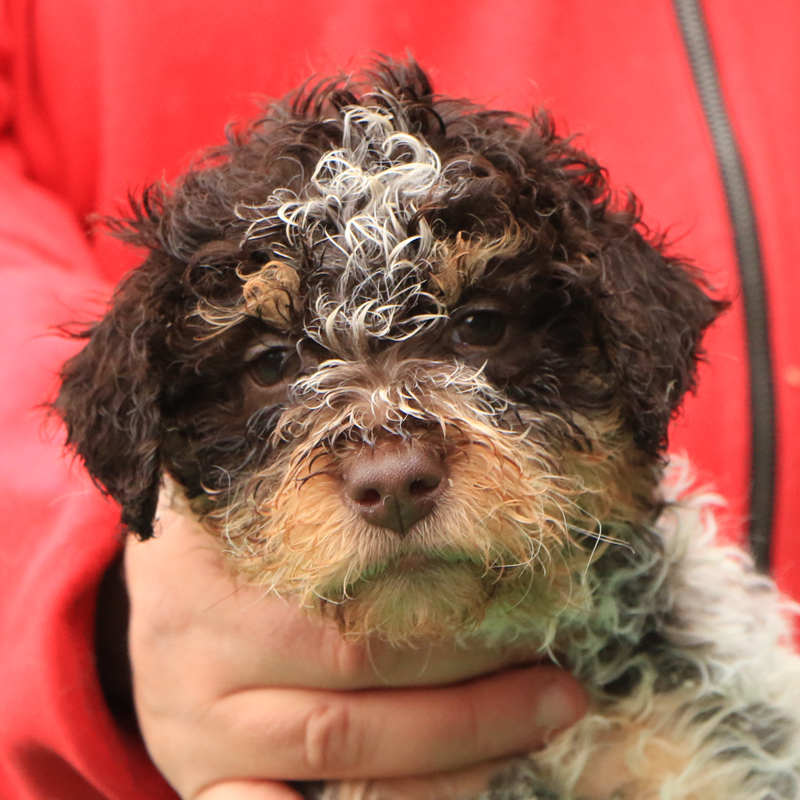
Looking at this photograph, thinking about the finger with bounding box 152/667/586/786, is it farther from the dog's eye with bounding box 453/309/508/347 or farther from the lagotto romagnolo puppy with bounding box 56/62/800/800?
the dog's eye with bounding box 453/309/508/347

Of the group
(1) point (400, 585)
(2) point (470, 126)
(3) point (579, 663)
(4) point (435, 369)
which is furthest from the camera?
(3) point (579, 663)

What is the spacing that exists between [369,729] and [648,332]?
1392 mm

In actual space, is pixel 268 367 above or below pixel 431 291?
below

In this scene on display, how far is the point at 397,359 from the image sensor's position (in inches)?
88.9

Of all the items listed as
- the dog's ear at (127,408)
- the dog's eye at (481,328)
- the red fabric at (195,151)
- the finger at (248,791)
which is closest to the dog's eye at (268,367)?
the dog's ear at (127,408)

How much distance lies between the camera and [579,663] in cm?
275

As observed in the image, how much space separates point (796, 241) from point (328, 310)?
2027mm

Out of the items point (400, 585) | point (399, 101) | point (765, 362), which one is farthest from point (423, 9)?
point (400, 585)

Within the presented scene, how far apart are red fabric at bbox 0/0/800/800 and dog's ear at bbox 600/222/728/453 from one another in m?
0.82

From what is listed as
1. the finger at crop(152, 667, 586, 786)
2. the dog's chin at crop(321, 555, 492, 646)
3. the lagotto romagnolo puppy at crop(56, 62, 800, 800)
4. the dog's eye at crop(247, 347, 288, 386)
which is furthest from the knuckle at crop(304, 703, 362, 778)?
the dog's eye at crop(247, 347, 288, 386)

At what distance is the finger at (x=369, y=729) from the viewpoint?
2.53m

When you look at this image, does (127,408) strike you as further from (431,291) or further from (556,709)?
(556,709)

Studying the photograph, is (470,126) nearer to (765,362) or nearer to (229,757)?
(765,362)

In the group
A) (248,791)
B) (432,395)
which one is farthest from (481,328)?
(248,791)
